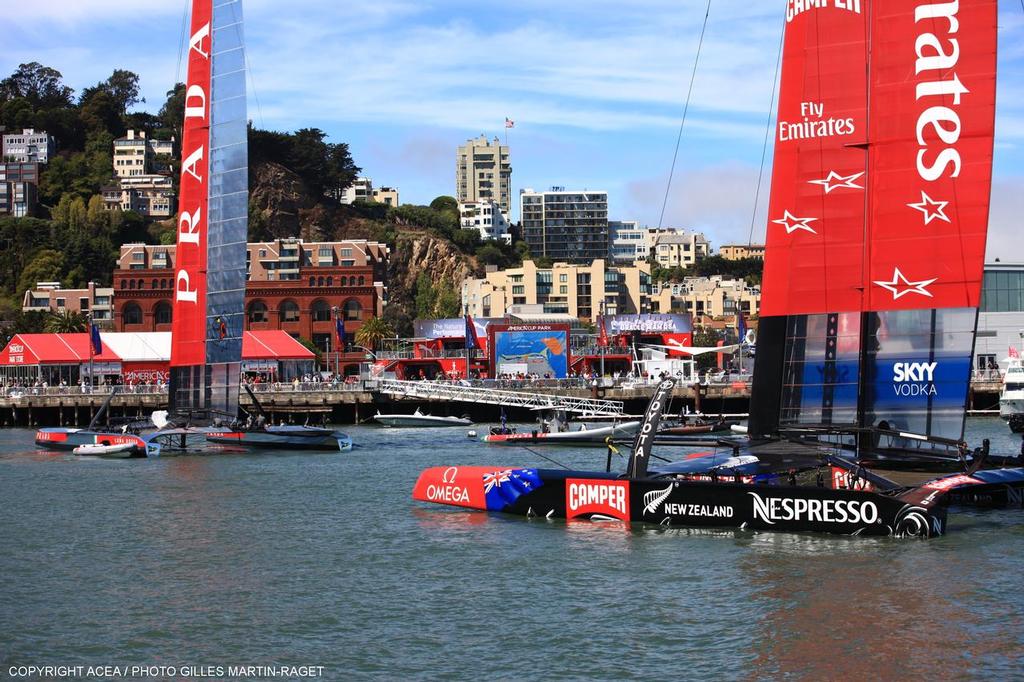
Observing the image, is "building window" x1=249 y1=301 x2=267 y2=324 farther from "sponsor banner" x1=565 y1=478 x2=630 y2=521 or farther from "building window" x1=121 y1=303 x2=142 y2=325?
"sponsor banner" x1=565 y1=478 x2=630 y2=521

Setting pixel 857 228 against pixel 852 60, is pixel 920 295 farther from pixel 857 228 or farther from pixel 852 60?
pixel 852 60

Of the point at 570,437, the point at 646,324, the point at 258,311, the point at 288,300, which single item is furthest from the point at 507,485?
the point at 258,311

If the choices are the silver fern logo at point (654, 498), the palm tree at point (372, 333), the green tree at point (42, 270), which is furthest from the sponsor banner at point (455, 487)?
the green tree at point (42, 270)

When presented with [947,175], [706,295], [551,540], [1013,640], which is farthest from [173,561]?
[706,295]

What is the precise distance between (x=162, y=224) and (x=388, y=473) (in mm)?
138984

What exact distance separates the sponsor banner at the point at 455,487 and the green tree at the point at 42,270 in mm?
129862

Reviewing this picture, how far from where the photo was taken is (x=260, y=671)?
17875 mm

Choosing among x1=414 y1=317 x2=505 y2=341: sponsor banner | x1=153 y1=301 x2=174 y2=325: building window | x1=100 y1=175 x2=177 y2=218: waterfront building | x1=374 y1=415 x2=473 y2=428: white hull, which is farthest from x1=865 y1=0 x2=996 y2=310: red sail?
x1=100 y1=175 x2=177 y2=218: waterfront building

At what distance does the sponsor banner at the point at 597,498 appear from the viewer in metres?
28.4

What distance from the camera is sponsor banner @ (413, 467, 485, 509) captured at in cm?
3114

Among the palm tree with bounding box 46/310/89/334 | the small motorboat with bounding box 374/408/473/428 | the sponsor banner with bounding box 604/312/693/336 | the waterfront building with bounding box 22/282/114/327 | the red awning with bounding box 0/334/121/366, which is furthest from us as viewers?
the waterfront building with bounding box 22/282/114/327

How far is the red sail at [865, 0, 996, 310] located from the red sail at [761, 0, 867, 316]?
1.25 feet

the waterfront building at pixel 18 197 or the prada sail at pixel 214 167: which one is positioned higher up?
the waterfront building at pixel 18 197

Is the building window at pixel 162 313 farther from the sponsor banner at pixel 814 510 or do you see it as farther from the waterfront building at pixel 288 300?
the sponsor banner at pixel 814 510
